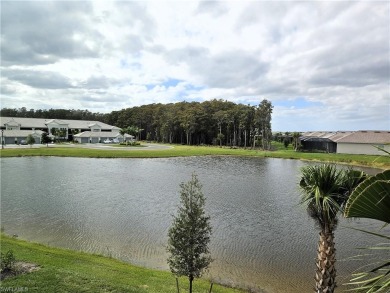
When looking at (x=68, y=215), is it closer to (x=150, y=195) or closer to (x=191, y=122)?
(x=150, y=195)

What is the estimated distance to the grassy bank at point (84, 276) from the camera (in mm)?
9133

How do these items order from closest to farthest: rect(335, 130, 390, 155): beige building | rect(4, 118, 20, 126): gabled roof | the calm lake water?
the calm lake water → rect(335, 130, 390, 155): beige building → rect(4, 118, 20, 126): gabled roof

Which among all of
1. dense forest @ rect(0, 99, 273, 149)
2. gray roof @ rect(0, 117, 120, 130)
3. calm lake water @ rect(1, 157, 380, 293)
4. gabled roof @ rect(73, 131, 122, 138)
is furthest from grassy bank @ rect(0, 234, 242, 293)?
gray roof @ rect(0, 117, 120, 130)

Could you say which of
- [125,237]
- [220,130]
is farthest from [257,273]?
[220,130]

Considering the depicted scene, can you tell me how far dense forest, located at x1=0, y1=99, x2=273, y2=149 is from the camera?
331 ft

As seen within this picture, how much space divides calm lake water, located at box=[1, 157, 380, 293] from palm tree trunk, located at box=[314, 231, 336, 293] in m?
2.08

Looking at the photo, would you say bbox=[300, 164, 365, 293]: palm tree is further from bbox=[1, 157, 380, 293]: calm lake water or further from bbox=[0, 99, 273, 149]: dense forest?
bbox=[0, 99, 273, 149]: dense forest

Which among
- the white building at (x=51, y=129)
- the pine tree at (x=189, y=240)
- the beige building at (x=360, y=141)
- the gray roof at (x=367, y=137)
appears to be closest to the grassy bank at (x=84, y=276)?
the pine tree at (x=189, y=240)

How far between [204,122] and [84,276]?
105 m

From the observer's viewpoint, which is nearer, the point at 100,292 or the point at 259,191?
the point at 100,292

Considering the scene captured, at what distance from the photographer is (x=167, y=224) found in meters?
19.8

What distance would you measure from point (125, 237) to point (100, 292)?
8.43m

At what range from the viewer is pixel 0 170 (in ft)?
→ 136

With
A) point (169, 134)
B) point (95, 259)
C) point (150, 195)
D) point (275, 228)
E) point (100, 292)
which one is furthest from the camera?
point (169, 134)
